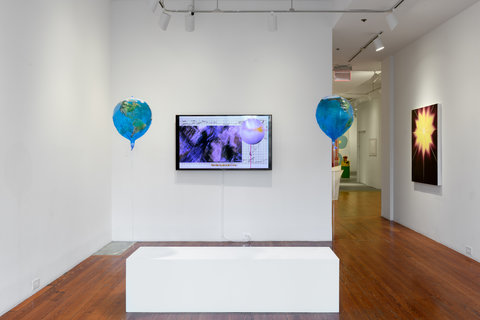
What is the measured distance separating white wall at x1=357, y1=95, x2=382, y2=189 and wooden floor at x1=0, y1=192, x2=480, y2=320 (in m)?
9.13

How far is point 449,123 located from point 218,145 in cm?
361

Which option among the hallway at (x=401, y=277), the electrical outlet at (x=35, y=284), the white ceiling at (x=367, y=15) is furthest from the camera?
the white ceiling at (x=367, y=15)

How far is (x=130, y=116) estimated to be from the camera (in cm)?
376

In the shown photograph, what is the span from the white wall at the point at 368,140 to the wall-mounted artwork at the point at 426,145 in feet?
25.0

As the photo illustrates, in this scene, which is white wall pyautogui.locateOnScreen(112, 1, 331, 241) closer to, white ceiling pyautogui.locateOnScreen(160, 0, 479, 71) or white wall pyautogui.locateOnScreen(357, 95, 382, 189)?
white ceiling pyautogui.locateOnScreen(160, 0, 479, 71)

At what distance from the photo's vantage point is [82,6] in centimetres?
460

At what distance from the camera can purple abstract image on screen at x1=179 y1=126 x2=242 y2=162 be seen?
5.36m

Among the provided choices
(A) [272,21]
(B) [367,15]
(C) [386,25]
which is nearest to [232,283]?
(A) [272,21]

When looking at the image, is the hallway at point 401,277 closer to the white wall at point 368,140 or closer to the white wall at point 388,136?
the white wall at point 388,136

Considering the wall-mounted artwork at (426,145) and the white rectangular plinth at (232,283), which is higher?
the wall-mounted artwork at (426,145)

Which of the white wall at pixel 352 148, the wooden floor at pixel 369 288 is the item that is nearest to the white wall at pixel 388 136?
the wooden floor at pixel 369 288

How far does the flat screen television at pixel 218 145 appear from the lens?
5363 millimetres

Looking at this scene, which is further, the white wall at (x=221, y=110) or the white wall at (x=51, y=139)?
the white wall at (x=221, y=110)

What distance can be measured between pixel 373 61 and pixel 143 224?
5.95 metres
